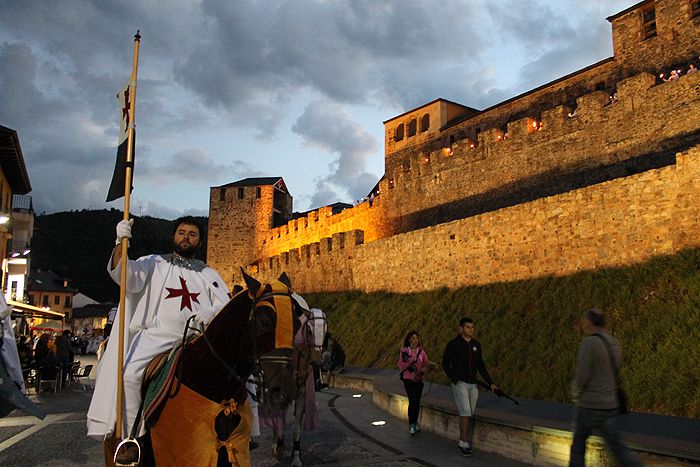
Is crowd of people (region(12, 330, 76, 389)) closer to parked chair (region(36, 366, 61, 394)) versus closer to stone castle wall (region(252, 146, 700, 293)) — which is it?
parked chair (region(36, 366, 61, 394))

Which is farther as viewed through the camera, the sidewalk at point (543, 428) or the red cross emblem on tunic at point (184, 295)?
the sidewalk at point (543, 428)

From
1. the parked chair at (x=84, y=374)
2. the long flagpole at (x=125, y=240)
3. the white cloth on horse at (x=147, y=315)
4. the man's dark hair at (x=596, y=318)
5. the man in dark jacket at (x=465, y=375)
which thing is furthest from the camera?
the parked chair at (x=84, y=374)

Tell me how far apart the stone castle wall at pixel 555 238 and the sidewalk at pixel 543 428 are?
6137 mm

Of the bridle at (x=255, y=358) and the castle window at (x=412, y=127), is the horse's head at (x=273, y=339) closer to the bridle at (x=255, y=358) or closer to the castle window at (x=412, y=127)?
the bridle at (x=255, y=358)

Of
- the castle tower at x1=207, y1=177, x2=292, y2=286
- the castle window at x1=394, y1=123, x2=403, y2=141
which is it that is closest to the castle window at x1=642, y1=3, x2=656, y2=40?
the castle window at x1=394, y1=123, x2=403, y2=141

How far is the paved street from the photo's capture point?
301 inches

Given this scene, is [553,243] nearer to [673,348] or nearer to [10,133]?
[673,348]

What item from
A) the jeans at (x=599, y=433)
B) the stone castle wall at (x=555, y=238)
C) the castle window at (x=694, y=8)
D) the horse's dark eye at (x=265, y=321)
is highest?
the castle window at (x=694, y=8)

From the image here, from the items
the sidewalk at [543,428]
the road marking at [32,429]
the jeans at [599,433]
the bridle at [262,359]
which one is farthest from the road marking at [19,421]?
the jeans at [599,433]

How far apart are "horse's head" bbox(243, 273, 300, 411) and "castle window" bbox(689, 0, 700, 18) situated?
87.8 ft

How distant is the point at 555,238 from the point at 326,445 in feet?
37.0

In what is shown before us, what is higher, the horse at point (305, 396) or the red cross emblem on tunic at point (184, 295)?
the red cross emblem on tunic at point (184, 295)

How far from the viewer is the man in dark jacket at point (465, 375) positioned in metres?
8.15

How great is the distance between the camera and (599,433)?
17.4 ft
